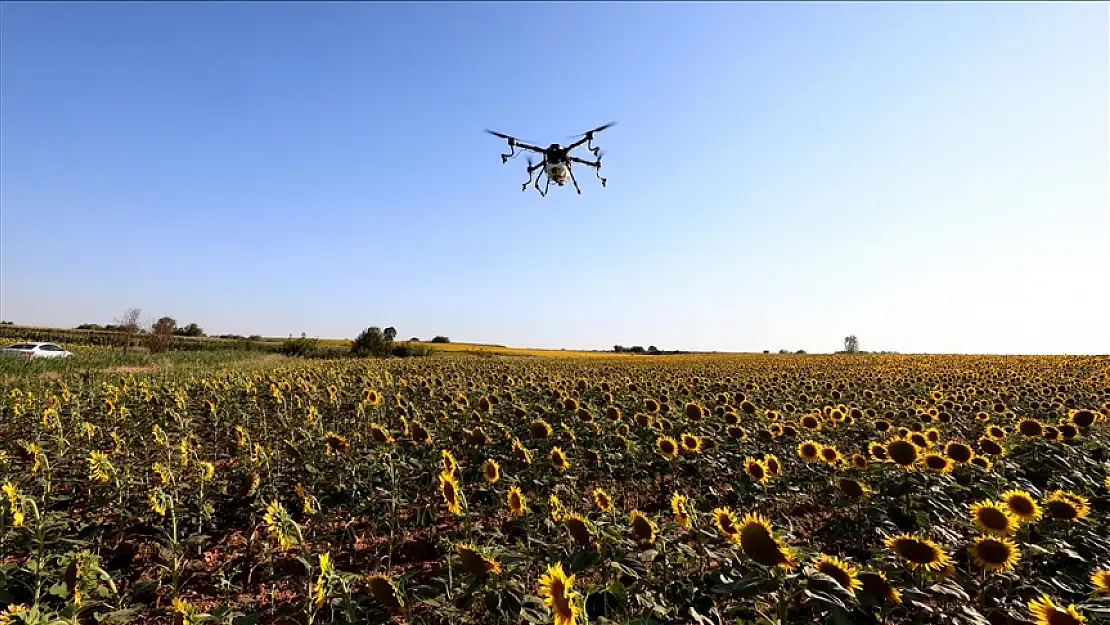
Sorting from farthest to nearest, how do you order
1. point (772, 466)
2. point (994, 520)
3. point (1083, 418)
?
point (1083, 418) < point (772, 466) < point (994, 520)

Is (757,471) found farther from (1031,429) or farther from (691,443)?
(1031,429)

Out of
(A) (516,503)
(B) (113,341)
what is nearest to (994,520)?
(A) (516,503)

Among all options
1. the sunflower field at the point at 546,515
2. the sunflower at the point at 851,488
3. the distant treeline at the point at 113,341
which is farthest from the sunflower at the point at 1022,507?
the distant treeline at the point at 113,341

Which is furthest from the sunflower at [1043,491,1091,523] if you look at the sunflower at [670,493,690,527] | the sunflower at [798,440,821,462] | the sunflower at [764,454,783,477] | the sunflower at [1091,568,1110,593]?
the sunflower at [670,493,690,527]

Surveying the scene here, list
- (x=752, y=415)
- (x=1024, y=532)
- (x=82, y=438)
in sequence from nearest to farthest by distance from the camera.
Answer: (x=1024, y=532) < (x=82, y=438) < (x=752, y=415)

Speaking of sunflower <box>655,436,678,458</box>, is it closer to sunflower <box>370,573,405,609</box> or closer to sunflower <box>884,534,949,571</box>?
sunflower <box>884,534,949,571</box>

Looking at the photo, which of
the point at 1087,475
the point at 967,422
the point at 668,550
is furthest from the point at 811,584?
the point at 967,422

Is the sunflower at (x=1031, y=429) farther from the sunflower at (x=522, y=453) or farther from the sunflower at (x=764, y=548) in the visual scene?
the sunflower at (x=522, y=453)

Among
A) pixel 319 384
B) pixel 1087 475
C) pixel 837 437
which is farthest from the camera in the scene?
pixel 319 384

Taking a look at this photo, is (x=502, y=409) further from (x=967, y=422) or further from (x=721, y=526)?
(x=967, y=422)
